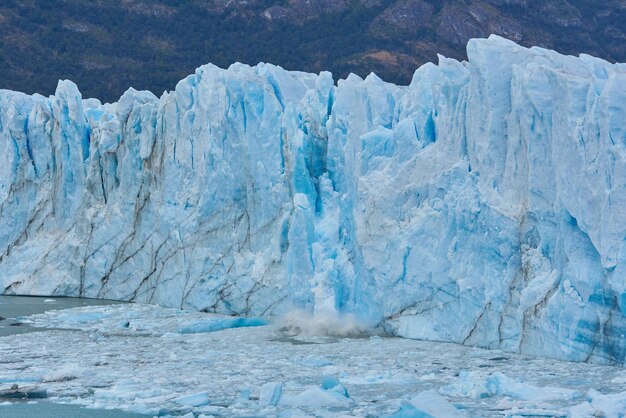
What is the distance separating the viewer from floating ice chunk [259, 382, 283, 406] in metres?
8.23

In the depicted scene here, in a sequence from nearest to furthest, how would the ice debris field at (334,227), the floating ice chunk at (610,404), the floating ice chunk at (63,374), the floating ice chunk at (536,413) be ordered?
1. the floating ice chunk at (610,404)
2. the floating ice chunk at (536,413)
3. the ice debris field at (334,227)
4. the floating ice chunk at (63,374)

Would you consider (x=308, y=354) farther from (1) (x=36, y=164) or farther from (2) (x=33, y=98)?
(2) (x=33, y=98)

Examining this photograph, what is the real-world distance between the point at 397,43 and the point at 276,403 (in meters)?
30.7

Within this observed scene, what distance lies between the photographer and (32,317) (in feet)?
45.1

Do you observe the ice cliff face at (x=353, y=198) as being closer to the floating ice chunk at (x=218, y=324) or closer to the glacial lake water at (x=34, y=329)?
the glacial lake water at (x=34, y=329)

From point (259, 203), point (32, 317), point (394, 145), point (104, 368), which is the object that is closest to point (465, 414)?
point (104, 368)

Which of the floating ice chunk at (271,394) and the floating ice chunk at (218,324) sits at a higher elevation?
the floating ice chunk at (218,324)

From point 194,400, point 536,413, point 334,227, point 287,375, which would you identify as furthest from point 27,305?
point 536,413

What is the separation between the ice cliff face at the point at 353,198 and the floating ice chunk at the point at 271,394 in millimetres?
2924

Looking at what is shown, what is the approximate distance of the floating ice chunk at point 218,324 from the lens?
1224cm

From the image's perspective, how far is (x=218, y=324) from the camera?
41.0 ft

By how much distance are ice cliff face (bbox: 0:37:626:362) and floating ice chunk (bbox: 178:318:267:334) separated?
1.85 feet

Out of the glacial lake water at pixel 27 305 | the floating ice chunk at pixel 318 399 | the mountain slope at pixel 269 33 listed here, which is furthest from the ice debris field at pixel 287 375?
the mountain slope at pixel 269 33

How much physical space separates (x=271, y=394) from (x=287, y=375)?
3.86ft
